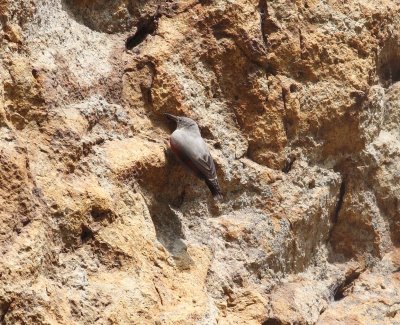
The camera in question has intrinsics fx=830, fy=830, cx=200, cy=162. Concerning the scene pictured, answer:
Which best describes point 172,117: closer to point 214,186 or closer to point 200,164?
point 200,164

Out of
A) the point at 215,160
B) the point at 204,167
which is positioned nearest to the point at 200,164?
the point at 204,167

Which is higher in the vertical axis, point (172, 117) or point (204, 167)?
point (172, 117)

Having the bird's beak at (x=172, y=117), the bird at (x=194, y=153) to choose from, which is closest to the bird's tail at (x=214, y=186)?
the bird at (x=194, y=153)

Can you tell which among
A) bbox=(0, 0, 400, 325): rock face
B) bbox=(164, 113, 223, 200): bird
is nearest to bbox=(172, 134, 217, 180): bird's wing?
bbox=(164, 113, 223, 200): bird

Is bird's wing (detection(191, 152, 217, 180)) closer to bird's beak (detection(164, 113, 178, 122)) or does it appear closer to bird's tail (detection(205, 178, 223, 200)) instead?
bird's tail (detection(205, 178, 223, 200))

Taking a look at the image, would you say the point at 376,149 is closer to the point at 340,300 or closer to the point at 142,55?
the point at 340,300

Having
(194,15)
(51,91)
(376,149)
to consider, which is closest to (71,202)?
(51,91)
